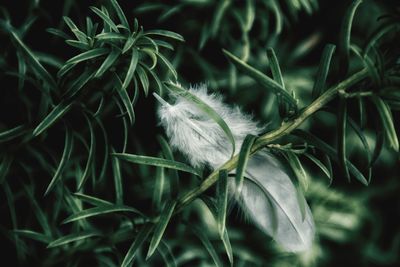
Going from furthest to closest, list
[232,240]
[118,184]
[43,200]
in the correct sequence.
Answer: [232,240], [43,200], [118,184]

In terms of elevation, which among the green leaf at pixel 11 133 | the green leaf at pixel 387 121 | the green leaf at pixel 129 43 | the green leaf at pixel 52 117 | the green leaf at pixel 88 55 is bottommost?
the green leaf at pixel 11 133

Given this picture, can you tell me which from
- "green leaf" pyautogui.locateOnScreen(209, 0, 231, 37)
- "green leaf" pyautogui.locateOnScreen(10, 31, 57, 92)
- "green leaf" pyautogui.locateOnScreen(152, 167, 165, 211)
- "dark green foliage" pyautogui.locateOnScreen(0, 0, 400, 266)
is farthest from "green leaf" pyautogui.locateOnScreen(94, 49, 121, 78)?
"green leaf" pyautogui.locateOnScreen(209, 0, 231, 37)

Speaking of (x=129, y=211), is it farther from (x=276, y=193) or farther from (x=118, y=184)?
(x=276, y=193)

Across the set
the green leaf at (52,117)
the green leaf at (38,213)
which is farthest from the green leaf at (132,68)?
the green leaf at (38,213)

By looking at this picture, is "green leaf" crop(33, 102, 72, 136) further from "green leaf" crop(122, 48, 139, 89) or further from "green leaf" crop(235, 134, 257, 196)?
"green leaf" crop(235, 134, 257, 196)

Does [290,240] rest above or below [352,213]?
above

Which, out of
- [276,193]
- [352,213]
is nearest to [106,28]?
[276,193]

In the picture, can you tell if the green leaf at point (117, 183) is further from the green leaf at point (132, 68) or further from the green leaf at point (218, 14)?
the green leaf at point (218, 14)
